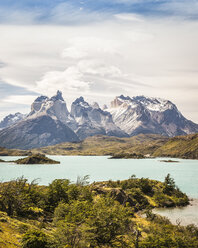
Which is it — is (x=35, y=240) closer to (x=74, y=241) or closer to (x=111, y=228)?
(x=74, y=241)

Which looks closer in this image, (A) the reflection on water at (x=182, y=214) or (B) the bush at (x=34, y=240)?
(B) the bush at (x=34, y=240)

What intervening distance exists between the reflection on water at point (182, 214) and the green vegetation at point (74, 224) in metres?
6.12

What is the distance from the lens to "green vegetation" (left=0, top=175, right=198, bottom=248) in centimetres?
2594

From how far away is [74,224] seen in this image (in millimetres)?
28844

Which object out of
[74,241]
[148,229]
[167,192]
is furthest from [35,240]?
[167,192]

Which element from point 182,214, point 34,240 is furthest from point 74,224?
point 182,214

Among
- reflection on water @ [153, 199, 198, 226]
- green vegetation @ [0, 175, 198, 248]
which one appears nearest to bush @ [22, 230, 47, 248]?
green vegetation @ [0, 175, 198, 248]

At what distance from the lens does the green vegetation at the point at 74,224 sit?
25938 mm

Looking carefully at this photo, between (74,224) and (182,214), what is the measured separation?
40495 mm

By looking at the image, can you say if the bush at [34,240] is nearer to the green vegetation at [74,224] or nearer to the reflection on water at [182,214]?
the green vegetation at [74,224]

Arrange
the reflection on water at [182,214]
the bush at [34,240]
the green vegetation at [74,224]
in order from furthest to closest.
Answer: the reflection on water at [182,214]
the green vegetation at [74,224]
the bush at [34,240]

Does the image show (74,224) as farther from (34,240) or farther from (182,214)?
(182,214)

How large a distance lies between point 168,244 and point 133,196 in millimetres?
38549

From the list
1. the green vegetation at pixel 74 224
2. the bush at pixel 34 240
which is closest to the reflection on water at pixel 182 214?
the green vegetation at pixel 74 224
